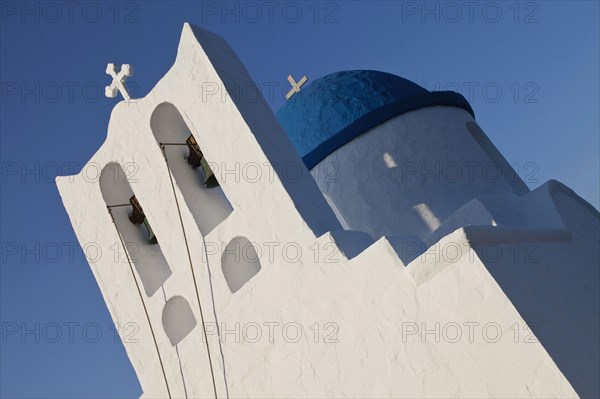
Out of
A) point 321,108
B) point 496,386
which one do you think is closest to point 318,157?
point 321,108

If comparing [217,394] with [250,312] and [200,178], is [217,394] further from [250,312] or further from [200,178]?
[200,178]

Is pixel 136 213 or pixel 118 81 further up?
pixel 118 81

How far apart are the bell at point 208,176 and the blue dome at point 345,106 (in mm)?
2389

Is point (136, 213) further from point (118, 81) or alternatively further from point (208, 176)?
point (118, 81)

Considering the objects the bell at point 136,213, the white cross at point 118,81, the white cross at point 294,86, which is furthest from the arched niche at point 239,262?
the white cross at point 294,86

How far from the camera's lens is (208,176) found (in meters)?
9.34

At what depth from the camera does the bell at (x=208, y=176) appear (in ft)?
30.5

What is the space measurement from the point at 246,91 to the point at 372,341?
335 centimetres

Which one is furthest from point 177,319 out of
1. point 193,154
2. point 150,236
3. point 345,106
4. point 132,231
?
point 345,106

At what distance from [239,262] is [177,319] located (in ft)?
3.95

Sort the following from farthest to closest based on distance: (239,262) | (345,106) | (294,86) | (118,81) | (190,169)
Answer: (294,86) < (345,106) < (118,81) < (190,169) < (239,262)

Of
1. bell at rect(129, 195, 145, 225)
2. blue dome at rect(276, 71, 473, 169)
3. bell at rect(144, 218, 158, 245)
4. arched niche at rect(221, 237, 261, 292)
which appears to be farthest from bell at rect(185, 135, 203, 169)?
blue dome at rect(276, 71, 473, 169)

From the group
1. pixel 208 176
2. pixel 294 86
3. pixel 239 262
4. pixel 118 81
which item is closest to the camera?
pixel 239 262

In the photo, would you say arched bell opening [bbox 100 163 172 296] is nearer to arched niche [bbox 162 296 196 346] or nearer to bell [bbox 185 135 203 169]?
arched niche [bbox 162 296 196 346]
